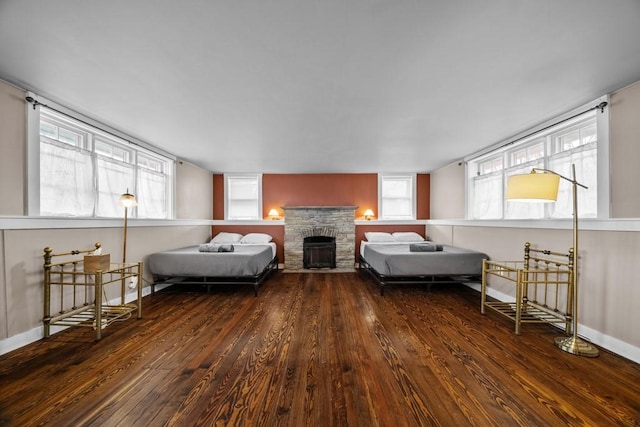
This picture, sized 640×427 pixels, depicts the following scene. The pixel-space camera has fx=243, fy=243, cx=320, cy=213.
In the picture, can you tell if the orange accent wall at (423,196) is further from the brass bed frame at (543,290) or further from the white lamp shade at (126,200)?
the white lamp shade at (126,200)

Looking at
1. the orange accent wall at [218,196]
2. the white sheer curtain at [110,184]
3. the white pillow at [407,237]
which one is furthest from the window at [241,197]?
the white pillow at [407,237]

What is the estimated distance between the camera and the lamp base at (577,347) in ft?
6.61

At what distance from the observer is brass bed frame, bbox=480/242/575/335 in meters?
2.39

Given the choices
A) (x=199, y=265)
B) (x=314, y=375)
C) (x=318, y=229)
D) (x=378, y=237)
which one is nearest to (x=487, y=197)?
(x=378, y=237)

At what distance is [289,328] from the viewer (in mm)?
2525

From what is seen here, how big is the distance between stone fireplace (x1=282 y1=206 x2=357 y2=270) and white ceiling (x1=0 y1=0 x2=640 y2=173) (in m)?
2.88

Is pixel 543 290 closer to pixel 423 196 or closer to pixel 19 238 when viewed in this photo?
pixel 423 196

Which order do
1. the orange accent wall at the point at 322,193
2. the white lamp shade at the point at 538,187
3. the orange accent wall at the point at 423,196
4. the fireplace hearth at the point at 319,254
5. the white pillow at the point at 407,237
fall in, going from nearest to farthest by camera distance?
the white lamp shade at the point at 538,187, the white pillow at the point at 407,237, the fireplace hearth at the point at 319,254, the orange accent wall at the point at 322,193, the orange accent wall at the point at 423,196

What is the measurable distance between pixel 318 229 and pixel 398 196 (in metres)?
2.23

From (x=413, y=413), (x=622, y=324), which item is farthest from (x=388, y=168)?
(x=413, y=413)

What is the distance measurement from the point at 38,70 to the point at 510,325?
4.95 metres

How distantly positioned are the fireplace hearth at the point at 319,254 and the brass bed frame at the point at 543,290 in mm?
3213

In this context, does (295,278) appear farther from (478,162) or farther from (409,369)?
(478,162)

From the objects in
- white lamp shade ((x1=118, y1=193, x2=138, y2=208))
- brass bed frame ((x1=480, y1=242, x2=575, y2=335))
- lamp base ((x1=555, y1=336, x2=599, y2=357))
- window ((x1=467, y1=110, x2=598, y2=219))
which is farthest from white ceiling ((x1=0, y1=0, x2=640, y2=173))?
lamp base ((x1=555, y1=336, x2=599, y2=357))
